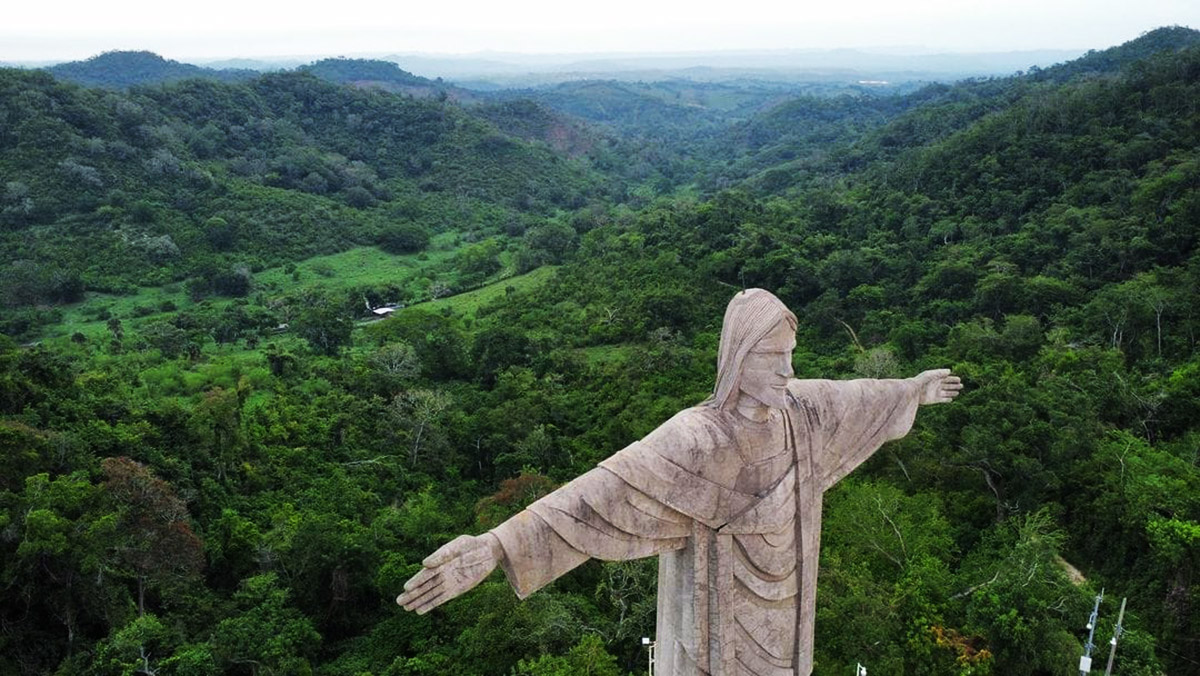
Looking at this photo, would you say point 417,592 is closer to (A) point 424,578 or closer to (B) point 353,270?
(A) point 424,578

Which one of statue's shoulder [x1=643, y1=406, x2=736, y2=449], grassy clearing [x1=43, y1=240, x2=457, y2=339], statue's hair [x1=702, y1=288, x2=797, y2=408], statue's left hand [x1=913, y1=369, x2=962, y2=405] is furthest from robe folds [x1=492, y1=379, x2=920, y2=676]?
grassy clearing [x1=43, y1=240, x2=457, y2=339]

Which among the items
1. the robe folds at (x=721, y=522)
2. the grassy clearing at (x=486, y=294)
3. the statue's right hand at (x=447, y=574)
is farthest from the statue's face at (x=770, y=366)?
the grassy clearing at (x=486, y=294)

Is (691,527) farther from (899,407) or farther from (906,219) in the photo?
(906,219)

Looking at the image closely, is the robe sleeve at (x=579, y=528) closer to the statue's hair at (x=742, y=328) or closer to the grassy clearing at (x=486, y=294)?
the statue's hair at (x=742, y=328)

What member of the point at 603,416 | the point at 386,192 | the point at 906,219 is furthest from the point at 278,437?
the point at 386,192

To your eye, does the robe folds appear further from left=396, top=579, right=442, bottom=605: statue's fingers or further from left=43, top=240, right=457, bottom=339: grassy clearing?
left=43, top=240, right=457, bottom=339: grassy clearing
